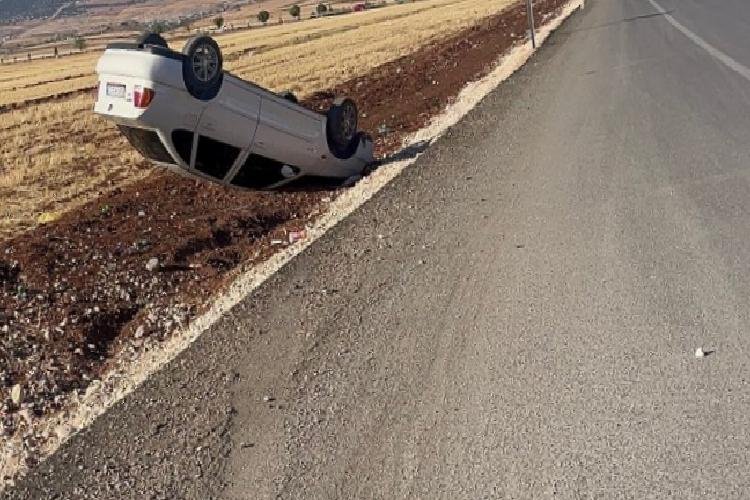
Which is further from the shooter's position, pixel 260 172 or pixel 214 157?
pixel 260 172

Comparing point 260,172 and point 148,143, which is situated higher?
point 148,143

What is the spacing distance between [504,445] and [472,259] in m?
2.48

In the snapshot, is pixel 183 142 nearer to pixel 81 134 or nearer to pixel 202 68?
pixel 202 68

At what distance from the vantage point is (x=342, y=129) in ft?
33.1

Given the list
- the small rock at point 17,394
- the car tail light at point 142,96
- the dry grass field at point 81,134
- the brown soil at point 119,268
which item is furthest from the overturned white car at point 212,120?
the dry grass field at point 81,134

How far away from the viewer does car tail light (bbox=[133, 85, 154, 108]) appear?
745cm

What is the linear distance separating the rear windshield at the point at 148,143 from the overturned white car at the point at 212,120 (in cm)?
1

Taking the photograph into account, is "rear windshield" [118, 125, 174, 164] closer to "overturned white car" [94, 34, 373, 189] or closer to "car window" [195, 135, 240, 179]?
"overturned white car" [94, 34, 373, 189]

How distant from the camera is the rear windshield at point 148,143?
7.94m

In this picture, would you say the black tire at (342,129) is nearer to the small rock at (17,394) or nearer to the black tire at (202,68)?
the black tire at (202,68)

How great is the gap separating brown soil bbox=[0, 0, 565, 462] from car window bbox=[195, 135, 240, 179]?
2.03 ft

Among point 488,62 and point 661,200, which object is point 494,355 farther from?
point 488,62

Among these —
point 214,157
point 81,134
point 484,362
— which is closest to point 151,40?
point 214,157

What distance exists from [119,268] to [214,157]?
1689 millimetres
